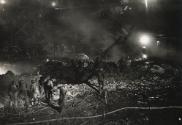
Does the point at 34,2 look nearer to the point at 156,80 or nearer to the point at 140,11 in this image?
the point at 140,11

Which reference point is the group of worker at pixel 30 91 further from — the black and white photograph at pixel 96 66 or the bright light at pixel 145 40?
the bright light at pixel 145 40

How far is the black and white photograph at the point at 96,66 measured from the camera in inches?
219

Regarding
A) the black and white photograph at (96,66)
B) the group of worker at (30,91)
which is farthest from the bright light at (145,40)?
the group of worker at (30,91)

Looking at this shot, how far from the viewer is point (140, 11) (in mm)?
8250

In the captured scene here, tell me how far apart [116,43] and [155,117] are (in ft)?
9.36

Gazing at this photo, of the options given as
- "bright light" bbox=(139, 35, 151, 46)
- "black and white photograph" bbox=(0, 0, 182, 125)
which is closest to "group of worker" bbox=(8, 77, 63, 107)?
"black and white photograph" bbox=(0, 0, 182, 125)

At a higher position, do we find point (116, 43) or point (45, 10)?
point (45, 10)

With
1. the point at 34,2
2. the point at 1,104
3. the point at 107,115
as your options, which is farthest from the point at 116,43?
the point at 34,2

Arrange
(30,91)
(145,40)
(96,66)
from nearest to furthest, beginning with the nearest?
(30,91) < (96,66) < (145,40)

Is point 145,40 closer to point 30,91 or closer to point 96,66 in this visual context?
point 96,66

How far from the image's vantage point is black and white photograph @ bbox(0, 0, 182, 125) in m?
5.56

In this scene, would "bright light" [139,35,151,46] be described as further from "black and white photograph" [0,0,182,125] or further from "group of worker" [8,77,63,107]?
"group of worker" [8,77,63,107]

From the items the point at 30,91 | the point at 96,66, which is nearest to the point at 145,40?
the point at 96,66

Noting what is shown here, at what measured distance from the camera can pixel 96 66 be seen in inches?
258
